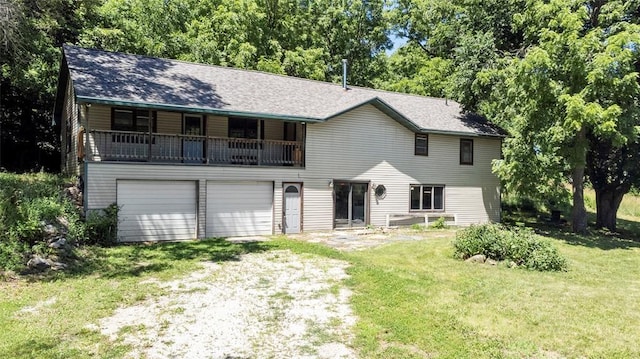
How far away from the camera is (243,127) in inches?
682

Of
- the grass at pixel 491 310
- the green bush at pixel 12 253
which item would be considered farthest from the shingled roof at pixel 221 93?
the grass at pixel 491 310

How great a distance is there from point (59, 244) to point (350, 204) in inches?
443

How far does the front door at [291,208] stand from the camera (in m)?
16.8

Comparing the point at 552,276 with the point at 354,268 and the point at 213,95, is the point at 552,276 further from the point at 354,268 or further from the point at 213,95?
the point at 213,95

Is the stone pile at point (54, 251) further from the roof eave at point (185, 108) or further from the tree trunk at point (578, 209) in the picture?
the tree trunk at point (578, 209)

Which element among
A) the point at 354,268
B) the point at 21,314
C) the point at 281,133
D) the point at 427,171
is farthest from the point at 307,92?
the point at 21,314

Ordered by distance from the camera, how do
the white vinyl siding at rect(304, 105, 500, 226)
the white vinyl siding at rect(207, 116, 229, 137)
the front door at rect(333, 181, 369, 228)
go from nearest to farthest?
1. the white vinyl siding at rect(207, 116, 229, 137)
2. the white vinyl siding at rect(304, 105, 500, 226)
3. the front door at rect(333, 181, 369, 228)

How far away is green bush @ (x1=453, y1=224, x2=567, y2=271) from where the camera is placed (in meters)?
10.7

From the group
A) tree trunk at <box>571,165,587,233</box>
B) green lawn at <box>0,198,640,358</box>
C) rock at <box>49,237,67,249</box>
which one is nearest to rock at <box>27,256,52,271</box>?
green lawn at <box>0,198,640,358</box>

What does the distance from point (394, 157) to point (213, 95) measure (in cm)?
851

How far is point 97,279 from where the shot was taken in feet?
29.7

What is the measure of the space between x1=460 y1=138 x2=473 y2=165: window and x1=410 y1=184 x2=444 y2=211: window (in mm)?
2024

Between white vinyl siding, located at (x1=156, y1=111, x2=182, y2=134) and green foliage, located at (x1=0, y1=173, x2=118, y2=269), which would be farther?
white vinyl siding, located at (x1=156, y1=111, x2=182, y2=134)

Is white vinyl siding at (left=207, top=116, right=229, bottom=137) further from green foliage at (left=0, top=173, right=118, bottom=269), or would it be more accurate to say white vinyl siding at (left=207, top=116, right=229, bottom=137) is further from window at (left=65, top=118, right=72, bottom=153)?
window at (left=65, top=118, right=72, bottom=153)
